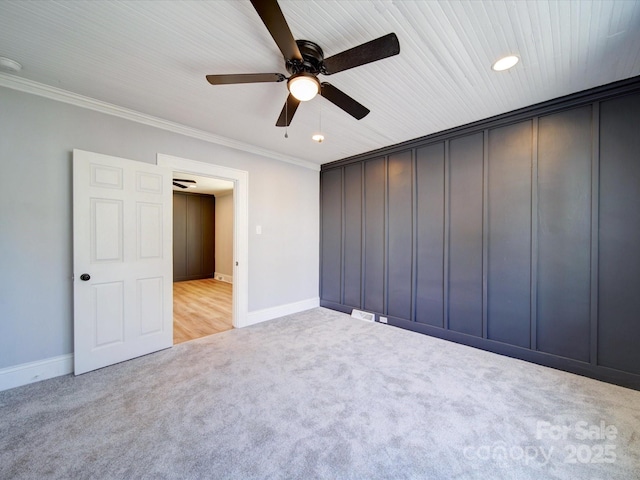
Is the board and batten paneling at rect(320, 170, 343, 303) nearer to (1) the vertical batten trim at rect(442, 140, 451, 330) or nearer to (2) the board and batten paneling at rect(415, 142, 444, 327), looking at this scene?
(2) the board and batten paneling at rect(415, 142, 444, 327)

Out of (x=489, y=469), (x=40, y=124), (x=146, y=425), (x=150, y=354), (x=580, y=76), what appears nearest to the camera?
(x=489, y=469)

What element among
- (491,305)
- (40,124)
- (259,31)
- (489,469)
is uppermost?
(259,31)

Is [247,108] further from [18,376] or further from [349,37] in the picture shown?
[18,376]

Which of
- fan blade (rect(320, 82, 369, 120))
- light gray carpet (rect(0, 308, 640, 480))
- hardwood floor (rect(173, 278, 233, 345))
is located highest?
fan blade (rect(320, 82, 369, 120))

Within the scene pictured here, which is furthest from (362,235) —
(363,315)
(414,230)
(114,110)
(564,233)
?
(114,110)

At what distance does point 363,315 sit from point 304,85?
11.2 ft

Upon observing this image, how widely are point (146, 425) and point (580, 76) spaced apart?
4.39 m

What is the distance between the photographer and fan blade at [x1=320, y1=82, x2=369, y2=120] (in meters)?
1.82

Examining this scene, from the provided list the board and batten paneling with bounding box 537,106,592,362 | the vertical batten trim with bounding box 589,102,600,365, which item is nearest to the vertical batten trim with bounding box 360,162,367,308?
the board and batten paneling with bounding box 537,106,592,362

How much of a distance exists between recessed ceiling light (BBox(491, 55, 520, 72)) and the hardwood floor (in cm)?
415

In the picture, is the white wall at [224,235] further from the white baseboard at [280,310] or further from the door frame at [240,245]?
the door frame at [240,245]

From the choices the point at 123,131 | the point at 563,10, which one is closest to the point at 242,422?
the point at 123,131

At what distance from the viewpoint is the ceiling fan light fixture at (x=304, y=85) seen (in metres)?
1.64

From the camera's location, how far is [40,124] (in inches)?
93.0
